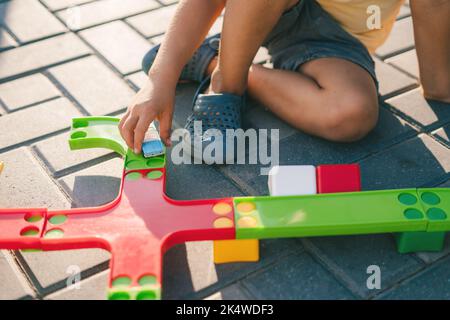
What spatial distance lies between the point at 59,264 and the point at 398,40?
3.86ft

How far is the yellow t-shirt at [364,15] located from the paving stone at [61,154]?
0.63 metres

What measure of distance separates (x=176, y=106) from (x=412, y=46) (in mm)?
717

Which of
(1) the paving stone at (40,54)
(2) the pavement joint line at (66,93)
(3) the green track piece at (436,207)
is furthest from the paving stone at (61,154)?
(3) the green track piece at (436,207)

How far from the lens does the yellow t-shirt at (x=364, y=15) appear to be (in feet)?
4.84

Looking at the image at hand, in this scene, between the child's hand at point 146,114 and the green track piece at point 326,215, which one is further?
the child's hand at point 146,114

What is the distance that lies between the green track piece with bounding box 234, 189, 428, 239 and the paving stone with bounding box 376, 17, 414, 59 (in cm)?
74

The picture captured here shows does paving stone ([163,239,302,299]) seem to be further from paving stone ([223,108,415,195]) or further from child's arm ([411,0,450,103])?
child's arm ([411,0,450,103])

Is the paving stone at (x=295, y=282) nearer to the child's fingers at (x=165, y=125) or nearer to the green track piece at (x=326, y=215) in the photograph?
the green track piece at (x=326, y=215)

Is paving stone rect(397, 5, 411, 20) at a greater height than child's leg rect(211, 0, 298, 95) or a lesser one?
lesser

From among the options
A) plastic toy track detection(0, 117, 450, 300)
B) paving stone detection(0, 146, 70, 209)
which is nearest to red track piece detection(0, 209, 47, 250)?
plastic toy track detection(0, 117, 450, 300)

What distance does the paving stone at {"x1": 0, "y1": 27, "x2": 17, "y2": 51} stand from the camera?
5.91 ft

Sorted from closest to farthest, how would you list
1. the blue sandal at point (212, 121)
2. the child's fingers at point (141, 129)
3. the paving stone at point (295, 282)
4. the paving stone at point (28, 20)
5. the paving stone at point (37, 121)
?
the paving stone at point (295, 282), the child's fingers at point (141, 129), the blue sandal at point (212, 121), the paving stone at point (37, 121), the paving stone at point (28, 20)
